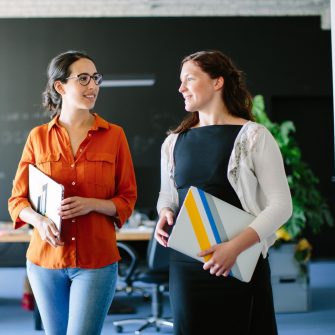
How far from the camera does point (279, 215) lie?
61.6 inches

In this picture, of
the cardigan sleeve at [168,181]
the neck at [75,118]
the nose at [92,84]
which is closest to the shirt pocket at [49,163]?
the neck at [75,118]

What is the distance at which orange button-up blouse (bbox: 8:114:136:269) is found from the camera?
6.07ft

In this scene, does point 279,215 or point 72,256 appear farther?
point 72,256

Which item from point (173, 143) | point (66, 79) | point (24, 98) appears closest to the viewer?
point (173, 143)

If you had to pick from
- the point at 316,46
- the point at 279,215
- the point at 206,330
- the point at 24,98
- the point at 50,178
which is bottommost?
the point at 206,330

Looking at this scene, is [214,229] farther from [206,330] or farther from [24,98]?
[24,98]

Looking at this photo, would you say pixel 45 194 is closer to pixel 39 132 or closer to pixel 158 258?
pixel 39 132

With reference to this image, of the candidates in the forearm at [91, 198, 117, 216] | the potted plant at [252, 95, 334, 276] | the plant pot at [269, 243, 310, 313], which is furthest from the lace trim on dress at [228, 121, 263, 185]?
the potted plant at [252, 95, 334, 276]

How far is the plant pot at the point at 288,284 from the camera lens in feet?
15.6

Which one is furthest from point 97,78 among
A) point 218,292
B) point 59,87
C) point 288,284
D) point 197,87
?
point 288,284

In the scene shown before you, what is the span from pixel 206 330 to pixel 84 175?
630mm

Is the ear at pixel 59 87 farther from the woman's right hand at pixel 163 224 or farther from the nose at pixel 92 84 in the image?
the woman's right hand at pixel 163 224

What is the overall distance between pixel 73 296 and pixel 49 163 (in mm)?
441

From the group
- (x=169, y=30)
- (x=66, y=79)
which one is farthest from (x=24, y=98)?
(x=66, y=79)
